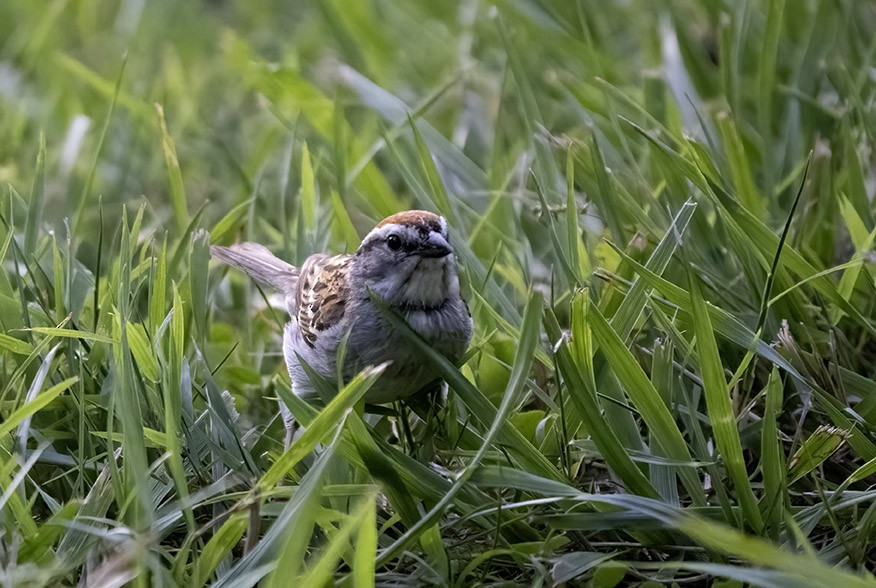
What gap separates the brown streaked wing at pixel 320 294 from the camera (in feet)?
10.6

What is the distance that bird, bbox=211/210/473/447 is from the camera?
9.54 feet

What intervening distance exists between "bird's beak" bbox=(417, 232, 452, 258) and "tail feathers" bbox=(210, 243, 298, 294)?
29.4 inches

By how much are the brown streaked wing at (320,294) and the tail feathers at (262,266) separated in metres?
0.08

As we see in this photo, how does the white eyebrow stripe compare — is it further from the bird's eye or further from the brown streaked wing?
the brown streaked wing

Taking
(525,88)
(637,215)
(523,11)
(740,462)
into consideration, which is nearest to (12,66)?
(523,11)

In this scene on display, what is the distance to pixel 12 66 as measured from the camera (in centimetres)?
584

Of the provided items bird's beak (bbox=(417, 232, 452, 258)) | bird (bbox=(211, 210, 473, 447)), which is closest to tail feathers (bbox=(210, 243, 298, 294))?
bird (bbox=(211, 210, 473, 447))

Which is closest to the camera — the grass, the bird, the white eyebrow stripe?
the grass

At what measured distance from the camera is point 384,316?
2.94 metres

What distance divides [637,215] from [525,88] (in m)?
0.81

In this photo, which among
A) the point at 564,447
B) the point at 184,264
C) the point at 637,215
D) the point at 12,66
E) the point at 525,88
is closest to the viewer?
the point at 564,447

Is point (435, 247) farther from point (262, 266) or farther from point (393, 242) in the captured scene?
point (262, 266)

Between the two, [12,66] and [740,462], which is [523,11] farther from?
[740,462]

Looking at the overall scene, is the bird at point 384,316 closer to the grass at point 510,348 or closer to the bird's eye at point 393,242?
the bird's eye at point 393,242
